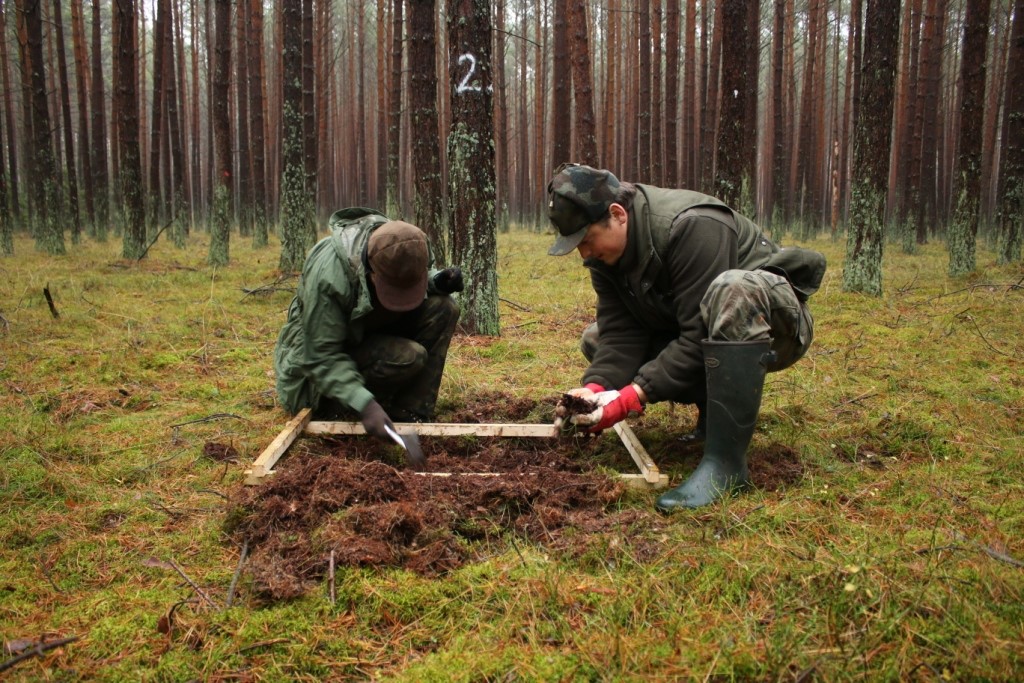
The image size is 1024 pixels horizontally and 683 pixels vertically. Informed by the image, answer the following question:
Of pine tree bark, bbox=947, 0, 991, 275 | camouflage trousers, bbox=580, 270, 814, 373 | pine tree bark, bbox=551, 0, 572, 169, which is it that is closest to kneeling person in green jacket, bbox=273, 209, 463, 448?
camouflage trousers, bbox=580, 270, 814, 373

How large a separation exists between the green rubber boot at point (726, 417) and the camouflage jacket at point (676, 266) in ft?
0.61

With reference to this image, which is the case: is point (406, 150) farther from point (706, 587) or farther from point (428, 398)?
point (706, 587)

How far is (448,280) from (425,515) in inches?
64.2

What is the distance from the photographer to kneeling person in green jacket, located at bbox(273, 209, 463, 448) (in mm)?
3180

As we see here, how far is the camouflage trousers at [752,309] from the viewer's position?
8.57 feet

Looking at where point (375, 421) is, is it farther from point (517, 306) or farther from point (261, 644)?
point (517, 306)

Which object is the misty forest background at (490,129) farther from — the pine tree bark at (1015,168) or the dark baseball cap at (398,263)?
the dark baseball cap at (398,263)

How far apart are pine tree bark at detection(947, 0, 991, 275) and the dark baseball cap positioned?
8.39 meters

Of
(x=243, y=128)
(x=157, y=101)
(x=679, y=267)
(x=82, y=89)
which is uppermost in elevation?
(x=82, y=89)

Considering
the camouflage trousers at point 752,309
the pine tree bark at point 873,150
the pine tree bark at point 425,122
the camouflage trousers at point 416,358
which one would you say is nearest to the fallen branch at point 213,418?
the camouflage trousers at point 416,358

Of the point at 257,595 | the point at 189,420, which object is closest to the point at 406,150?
the point at 189,420

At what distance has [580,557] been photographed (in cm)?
230

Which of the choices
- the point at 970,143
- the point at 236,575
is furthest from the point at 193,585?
the point at 970,143

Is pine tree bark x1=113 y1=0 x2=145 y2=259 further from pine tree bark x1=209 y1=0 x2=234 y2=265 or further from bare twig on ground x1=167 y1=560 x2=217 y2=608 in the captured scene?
bare twig on ground x1=167 y1=560 x2=217 y2=608
